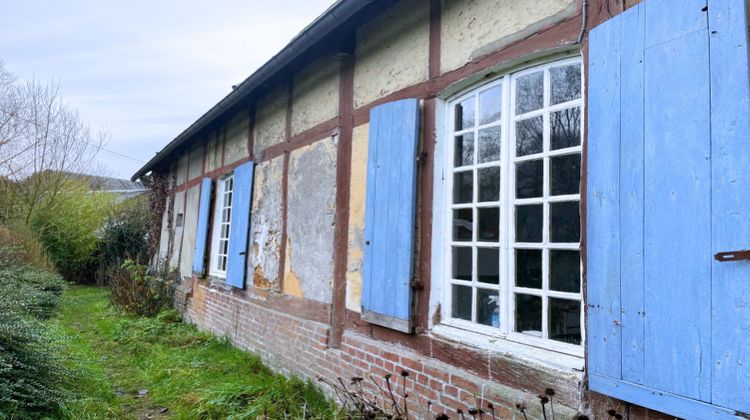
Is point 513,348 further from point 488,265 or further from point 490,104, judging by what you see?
point 490,104

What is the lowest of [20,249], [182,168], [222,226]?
[20,249]

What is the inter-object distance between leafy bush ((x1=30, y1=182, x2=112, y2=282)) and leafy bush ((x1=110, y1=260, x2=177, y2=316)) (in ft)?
21.7

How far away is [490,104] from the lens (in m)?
2.99

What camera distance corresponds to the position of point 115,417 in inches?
151

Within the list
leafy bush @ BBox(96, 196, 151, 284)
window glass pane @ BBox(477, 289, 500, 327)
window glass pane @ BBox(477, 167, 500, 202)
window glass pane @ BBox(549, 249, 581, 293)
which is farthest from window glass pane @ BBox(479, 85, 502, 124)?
leafy bush @ BBox(96, 196, 151, 284)

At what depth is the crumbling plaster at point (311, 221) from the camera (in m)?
4.37

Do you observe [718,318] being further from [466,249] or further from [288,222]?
[288,222]

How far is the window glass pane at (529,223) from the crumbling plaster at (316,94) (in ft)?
7.92

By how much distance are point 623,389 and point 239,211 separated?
5.27m

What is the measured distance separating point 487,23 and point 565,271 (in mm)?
1658

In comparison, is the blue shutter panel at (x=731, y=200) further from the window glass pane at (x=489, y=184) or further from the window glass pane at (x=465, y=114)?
the window glass pane at (x=465, y=114)

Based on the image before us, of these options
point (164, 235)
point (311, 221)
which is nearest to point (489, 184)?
point (311, 221)

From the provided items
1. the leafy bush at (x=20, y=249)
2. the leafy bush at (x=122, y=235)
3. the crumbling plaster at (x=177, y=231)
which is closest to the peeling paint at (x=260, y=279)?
the crumbling plaster at (x=177, y=231)

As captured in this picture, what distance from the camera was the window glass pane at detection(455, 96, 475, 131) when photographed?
3.13m
